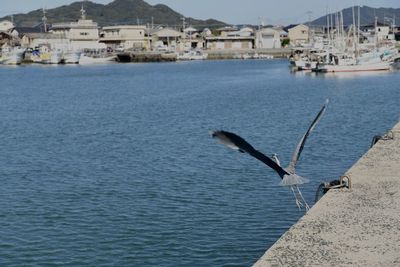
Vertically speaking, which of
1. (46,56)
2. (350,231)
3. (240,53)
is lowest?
(350,231)

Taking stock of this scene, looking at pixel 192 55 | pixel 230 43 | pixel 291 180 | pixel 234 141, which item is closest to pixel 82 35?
pixel 192 55

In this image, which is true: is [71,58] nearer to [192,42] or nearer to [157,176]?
[192,42]

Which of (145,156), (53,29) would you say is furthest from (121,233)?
(53,29)

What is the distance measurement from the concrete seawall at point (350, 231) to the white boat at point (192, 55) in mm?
78506

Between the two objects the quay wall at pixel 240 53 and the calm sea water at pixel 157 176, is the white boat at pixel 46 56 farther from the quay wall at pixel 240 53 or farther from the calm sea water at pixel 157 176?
the calm sea water at pixel 157 176

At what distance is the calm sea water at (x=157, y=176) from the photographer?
30.3 ft

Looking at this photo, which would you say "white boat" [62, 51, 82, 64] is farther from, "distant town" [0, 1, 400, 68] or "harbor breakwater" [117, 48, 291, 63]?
"harbor breakwater" [117, 48, 291, 63]

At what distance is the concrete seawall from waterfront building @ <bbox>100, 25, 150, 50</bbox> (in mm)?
87017

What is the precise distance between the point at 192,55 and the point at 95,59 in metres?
13.4

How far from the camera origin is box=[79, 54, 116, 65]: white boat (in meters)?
80.7

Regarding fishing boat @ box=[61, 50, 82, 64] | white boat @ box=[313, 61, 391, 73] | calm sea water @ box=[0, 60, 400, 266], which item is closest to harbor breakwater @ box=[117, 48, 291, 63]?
fishing boat @ box=[61, 50, 82, 64]

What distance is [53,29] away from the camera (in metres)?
97.1

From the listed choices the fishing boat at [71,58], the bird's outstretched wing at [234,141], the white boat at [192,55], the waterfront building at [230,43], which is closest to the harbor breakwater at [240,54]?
the white boat at [192,55]

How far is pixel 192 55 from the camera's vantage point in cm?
8756
